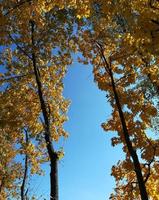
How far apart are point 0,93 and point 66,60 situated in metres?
4.14

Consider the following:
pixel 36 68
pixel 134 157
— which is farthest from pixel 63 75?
pixel 134 157

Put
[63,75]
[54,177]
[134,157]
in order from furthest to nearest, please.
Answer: [63,75]
[54,177]
[134,157]

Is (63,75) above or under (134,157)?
above

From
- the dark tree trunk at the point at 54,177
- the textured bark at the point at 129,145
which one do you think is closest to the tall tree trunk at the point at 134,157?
the textured bark at the point at 129,145

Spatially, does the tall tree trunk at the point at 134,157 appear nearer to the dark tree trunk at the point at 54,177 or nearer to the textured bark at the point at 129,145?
the textured bark at the point at 129,145

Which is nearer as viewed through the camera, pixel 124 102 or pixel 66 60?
pixel 124 102

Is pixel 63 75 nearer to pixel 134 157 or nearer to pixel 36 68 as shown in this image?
pixel 36 68

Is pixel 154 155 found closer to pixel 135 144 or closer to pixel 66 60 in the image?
pixel 135 144

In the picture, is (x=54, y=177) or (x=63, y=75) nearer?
(x=54, y=177)

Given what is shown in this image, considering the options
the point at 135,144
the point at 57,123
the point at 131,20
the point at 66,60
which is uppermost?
the point at 66,60

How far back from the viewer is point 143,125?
19828 millimetres

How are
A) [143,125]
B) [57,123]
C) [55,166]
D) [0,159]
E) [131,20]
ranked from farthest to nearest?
[0,159] → [57,123] → [143,125] → [55,166] → [131,20]

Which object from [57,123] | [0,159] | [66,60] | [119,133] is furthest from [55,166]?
[0,159]

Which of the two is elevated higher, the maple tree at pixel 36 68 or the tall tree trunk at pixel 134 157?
the maple tree at pixel 36 68
